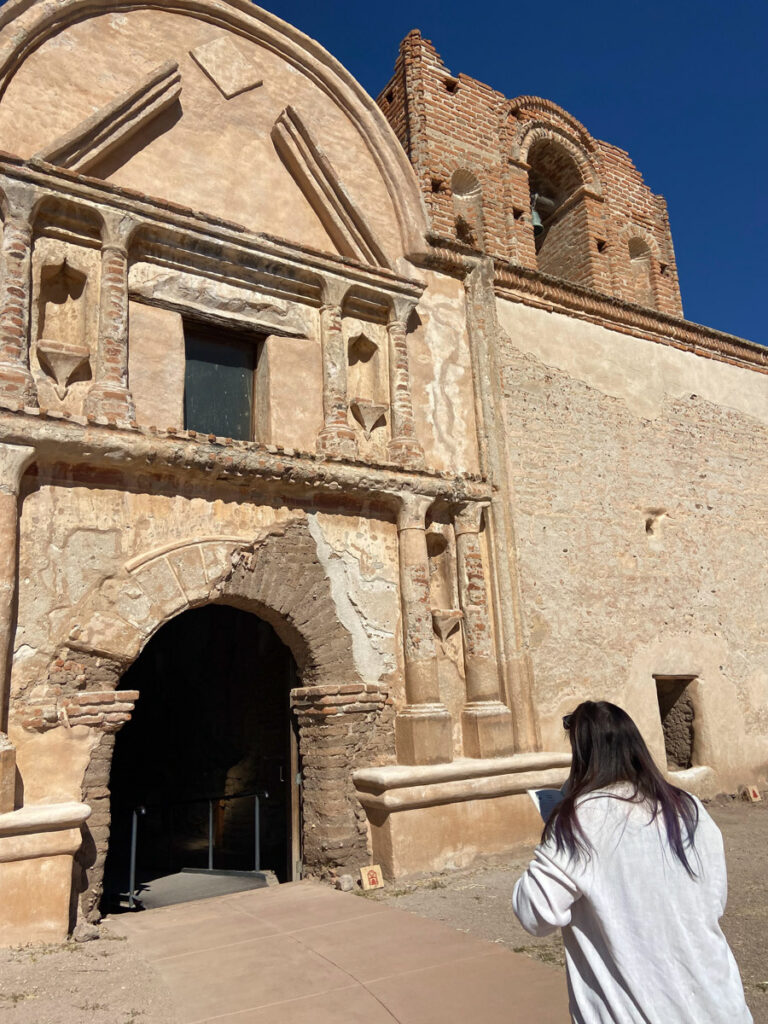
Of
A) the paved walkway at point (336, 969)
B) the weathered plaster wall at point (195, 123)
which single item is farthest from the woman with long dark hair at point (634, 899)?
the weathered plaster wall at point (195, 123)

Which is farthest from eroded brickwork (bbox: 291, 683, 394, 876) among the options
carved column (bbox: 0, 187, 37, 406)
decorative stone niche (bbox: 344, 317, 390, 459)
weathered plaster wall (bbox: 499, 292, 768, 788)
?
carved column (bbox: 0, 187, 37, 406)

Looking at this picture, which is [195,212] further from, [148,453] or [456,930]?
[456,930]

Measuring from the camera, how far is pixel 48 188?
235 inches

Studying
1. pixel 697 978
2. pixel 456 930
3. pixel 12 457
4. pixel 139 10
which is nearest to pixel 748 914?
pixel 456 930

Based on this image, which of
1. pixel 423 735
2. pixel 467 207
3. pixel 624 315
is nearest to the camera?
pixel 423 735

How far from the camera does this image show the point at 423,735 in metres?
6.53

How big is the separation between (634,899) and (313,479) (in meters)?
5.11

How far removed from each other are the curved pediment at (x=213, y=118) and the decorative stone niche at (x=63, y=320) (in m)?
0.78

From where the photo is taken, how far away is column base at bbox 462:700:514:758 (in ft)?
22.6

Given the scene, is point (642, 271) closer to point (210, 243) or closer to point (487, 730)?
point (210, 243)

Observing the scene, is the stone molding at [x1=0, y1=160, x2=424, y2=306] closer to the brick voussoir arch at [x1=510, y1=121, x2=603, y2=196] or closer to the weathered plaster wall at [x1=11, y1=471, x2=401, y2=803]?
the weathered plaster wall at [x1=11, y1=471, x2=401, y2=803]

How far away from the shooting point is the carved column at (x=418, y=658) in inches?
258

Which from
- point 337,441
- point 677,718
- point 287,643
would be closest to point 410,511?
point 337,441

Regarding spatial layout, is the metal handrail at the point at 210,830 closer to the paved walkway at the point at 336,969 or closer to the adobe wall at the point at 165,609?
the paved walkway at the point at 336,969
